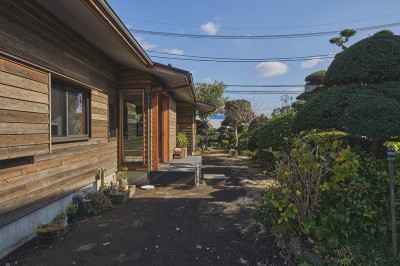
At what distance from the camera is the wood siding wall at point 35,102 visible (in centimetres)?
297

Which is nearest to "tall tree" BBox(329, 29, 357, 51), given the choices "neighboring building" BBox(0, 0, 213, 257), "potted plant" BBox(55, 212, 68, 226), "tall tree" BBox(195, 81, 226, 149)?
"tall tree" BBox(195, 81, 226, 149)

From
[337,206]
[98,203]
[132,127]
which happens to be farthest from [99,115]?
[337,206]

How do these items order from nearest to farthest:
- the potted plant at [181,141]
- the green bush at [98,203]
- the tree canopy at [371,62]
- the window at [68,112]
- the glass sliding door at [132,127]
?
the tree canopy at [371,62]
the window at [68,112]
the green bush at [98,203]
the glass sliding door at [132,127]
the potted plant at [181,141]

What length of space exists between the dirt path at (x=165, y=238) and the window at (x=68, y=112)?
160cm

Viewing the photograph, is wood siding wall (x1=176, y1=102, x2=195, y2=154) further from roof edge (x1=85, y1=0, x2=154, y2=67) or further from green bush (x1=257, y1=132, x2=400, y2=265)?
green bush (x1=257, y1=132, x2=400, y2=265)

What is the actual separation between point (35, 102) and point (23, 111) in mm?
240

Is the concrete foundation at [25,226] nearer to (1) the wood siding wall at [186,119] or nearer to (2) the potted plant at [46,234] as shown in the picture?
(2) the potted plant at [46,234]

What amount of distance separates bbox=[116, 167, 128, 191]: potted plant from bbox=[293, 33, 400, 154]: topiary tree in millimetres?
3888

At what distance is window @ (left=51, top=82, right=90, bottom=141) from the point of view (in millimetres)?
4137

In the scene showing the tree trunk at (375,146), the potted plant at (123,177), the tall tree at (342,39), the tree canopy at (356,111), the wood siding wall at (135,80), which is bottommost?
the potted plant at (123,177)

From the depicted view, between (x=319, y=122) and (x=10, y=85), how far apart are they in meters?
4.16

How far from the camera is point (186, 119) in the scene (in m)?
13.3

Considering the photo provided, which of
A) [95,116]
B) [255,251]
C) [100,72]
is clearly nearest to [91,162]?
[95,116]

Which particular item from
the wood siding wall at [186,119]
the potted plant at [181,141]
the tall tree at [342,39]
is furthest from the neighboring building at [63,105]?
the tall tree at [342,39]
